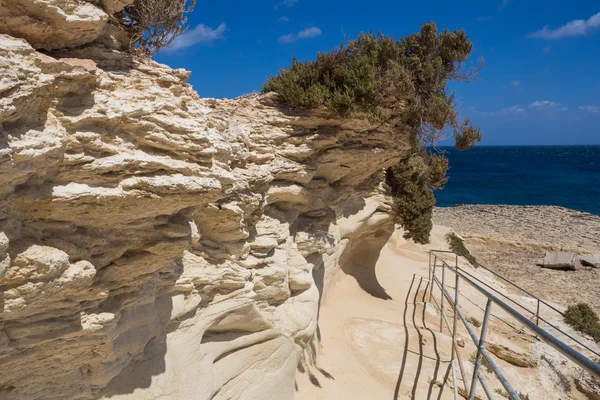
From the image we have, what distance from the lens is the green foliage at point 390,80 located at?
9.13 meters

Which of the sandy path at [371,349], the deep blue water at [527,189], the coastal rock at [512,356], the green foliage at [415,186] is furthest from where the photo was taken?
the deep blue water at [527,189]

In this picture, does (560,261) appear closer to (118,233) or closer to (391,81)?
(391,81)

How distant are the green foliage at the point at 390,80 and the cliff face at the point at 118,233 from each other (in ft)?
7.56

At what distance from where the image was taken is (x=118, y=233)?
459 cm

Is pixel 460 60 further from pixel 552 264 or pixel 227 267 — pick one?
pixel 552 264

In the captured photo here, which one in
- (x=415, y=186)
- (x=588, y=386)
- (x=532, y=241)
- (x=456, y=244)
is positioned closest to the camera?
(x=588, y=386)

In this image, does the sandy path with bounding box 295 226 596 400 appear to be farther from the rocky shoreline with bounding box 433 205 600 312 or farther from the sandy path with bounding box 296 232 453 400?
the rocky shoreline with bounding box 433 205 600 312

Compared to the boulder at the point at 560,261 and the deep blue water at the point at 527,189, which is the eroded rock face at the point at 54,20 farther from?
the deep blue water at the point at 527,189

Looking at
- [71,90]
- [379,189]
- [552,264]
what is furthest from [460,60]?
[552,264]

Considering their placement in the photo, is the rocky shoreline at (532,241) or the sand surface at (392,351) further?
the rocky shoreline at (532,241)

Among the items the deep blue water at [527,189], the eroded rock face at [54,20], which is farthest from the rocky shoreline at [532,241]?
the eroded rock face at [54,20]

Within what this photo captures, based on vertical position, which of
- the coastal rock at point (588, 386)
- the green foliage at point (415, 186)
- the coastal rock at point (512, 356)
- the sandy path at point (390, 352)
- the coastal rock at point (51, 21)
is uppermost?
the coastal rock at point (51, 21)

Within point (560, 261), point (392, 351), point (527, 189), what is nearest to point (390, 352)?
point (392, 351)

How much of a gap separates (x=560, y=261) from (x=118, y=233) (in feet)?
89.7
